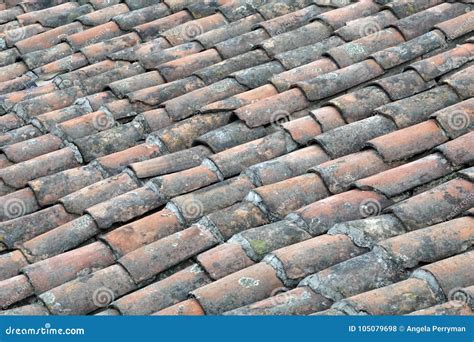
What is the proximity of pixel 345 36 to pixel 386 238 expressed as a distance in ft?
6.62

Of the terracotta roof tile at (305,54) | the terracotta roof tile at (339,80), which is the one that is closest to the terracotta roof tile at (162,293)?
the terracotta roof tile at (339,80)

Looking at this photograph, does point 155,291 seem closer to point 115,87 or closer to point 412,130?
point 412,130

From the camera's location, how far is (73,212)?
189 inches

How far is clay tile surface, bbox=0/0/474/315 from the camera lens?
405cm

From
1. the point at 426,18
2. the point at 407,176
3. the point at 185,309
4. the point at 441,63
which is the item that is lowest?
the point at 185,309

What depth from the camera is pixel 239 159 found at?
493cm

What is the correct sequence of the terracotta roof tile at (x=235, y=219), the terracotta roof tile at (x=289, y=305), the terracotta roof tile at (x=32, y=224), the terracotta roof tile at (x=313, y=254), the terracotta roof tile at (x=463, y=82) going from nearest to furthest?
the terracotta roof tile at (x=289, y=305) < the terracotta roof tile at (x=313, y=254) < the terracotta roof tile at (x=235, y=219) < the terracotta roof tile at (x=32, y=224) < the terracotta roof tile at (x=463, y=82)

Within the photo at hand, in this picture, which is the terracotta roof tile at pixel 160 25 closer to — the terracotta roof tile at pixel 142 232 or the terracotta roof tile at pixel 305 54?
the terracotta roof tile at pixel 305 54

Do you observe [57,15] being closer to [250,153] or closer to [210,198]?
[250,153]

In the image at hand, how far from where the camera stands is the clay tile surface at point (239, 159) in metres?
4.05

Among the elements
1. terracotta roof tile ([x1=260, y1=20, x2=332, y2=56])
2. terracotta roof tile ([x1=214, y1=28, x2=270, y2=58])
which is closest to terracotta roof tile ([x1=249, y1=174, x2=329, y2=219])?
terracotta roof tile ([x1=260, y1=20, x2=332, y2=56])

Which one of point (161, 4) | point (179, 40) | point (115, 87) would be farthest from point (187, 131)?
point (161, 4)

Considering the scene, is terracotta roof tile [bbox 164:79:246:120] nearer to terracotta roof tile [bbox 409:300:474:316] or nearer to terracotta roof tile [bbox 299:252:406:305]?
terracotta roof tile [bbox 299:252:406:305]

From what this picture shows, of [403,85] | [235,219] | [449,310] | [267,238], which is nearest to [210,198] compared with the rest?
[235,219]
